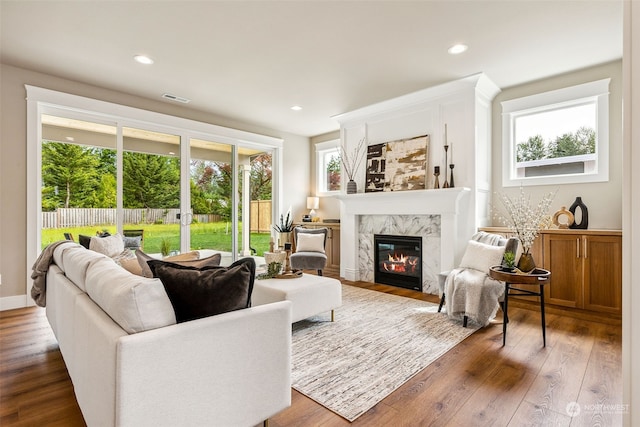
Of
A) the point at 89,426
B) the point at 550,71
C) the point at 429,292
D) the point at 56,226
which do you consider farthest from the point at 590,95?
the point at 56,226

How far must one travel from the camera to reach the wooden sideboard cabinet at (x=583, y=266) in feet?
10.4

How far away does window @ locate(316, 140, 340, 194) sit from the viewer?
6395 mm

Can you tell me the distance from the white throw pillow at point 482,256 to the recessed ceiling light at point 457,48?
2004 millimetres

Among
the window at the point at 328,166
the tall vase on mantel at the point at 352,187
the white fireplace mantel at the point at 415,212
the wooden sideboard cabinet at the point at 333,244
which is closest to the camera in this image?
the white fireplace mantel at the point at 415,212

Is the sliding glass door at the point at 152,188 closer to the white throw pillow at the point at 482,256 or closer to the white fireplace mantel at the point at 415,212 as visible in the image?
the white fireplace mantel at the point at 415,212

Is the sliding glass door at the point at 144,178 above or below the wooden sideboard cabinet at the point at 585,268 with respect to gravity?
above

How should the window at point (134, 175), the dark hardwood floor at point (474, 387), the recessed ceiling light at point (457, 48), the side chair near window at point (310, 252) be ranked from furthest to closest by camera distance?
the side chair near window at point (310, 252) → the window at point (134, 175) → the recessed ceiling light at point (457, 48) → the dark hardwood floor at point (474, 387)

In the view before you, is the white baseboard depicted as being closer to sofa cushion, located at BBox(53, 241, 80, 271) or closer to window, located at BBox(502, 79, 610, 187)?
sofa cushion, located at BBox(53, 241, 80, 271)

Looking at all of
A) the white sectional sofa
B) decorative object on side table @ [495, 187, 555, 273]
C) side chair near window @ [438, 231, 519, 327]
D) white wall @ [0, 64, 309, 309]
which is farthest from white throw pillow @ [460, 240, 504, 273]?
white wall @ [0, 64, 309, 309]

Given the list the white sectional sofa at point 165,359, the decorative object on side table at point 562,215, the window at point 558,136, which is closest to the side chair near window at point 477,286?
the decorative object on side table at point 562,215

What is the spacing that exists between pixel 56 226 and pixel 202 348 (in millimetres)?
3877

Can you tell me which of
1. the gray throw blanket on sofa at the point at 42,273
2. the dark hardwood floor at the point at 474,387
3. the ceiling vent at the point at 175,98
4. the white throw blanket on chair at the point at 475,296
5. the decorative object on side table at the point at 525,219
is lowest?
the dark hardwood floor at the point at 474,387

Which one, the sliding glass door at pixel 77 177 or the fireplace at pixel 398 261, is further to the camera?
the fireplace at pixel 398 261

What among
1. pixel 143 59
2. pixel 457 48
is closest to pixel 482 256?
pixel 457 48
